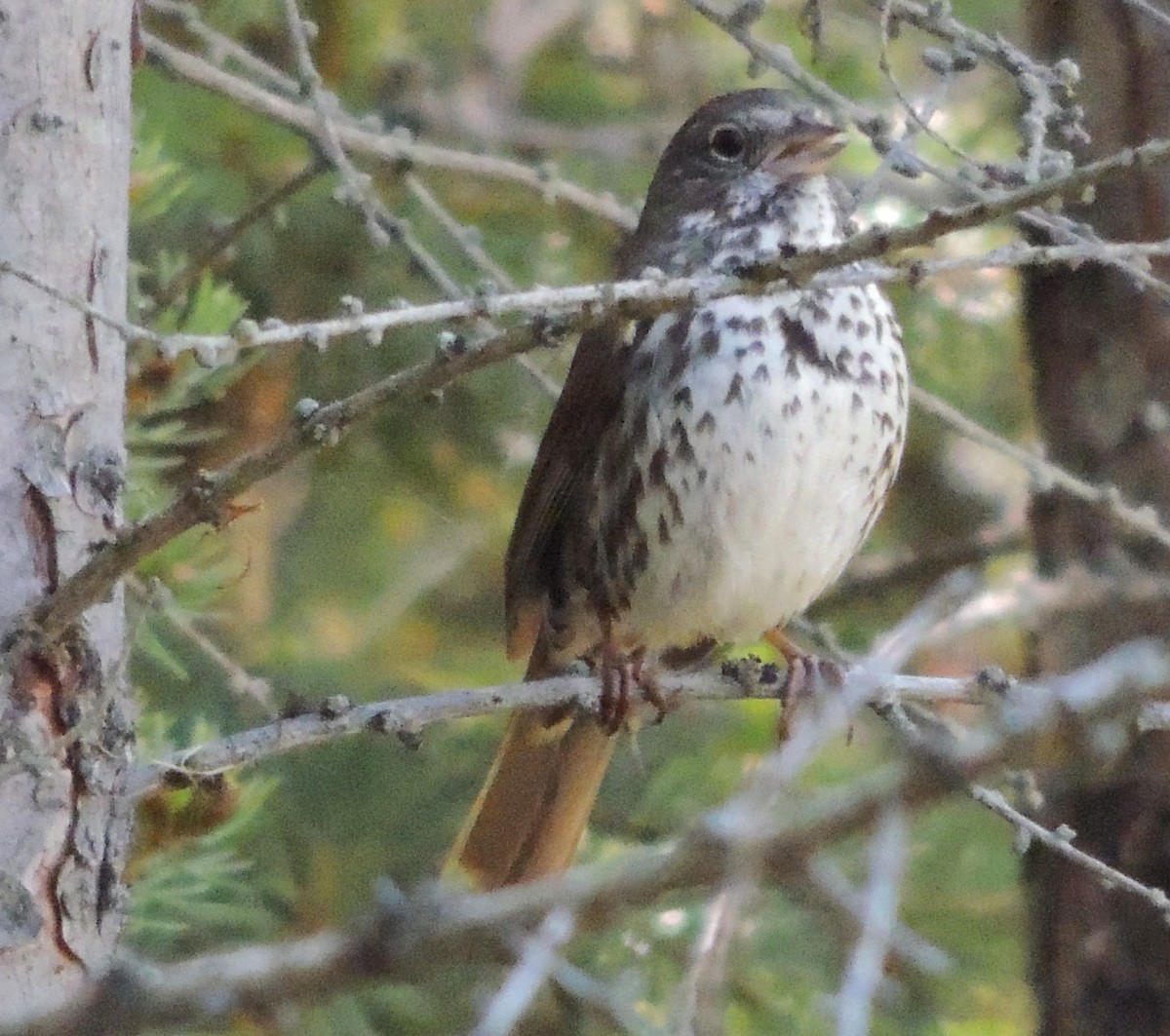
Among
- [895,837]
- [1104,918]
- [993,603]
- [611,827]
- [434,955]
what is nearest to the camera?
[434,955]

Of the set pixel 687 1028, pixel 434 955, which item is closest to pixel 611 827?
pixel 687 1028

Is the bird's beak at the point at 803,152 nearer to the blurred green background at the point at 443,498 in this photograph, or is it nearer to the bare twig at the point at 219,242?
the blurred green background at the point at 443,498

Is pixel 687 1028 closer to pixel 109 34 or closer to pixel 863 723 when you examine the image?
pixel 109 34

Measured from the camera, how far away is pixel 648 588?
278cm

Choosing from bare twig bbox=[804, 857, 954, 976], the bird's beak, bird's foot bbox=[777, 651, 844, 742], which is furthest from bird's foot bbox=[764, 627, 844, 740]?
bare twig bbox=[804, 857, 954, 976]

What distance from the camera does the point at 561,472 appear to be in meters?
2.82

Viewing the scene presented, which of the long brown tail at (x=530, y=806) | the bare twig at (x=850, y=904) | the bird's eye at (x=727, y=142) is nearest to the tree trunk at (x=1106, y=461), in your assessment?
the bird's eye at (x=727, y=142)

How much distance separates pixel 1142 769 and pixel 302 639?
156 cm

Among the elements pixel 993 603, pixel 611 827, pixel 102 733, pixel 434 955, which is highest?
pixel 993 603

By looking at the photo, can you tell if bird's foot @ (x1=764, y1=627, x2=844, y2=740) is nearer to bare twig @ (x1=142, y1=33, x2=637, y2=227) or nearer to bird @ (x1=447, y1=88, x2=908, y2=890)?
bird @ (x1=447, y1=88, x2=908, y2=890)

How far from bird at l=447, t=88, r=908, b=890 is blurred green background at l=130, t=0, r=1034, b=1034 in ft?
0.62

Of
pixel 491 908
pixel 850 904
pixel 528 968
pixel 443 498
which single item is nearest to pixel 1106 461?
pixel 443 498

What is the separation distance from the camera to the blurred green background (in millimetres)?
3014

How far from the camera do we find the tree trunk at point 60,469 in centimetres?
158
